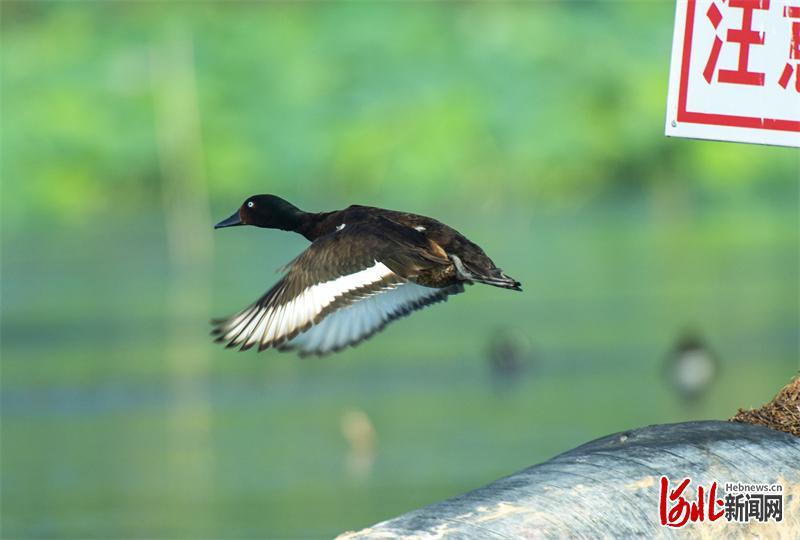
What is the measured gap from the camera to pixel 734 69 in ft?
18.0

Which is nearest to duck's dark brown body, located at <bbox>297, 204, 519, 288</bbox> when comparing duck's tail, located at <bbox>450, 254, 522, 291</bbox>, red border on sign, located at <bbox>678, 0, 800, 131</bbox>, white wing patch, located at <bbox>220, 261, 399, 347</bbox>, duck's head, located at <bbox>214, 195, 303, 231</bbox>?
duck's tail, located at <bbox>450, 254, 522, 291</bbox>

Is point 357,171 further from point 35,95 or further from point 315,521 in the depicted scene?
point 315,521

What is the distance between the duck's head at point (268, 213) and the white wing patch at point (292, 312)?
1.00 meters

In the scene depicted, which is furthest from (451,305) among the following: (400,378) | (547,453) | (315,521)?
(315,521)

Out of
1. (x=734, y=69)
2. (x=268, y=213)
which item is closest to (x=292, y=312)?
(x=268, y=213)

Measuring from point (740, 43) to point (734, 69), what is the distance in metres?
0.09

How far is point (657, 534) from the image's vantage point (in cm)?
523

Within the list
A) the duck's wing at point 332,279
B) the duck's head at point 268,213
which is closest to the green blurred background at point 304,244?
the duck's head at point 268,213

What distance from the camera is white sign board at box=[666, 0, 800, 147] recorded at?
5.42 m

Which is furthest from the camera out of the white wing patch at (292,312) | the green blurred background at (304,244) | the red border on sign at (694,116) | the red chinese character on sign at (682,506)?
the green blurred background at (304,244)

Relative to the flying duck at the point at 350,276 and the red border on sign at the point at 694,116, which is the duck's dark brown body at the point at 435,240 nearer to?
the flying duck at the point at 350,276

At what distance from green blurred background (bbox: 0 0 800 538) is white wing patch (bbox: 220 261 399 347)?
758cm

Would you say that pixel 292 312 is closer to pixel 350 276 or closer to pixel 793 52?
pixel 350 276

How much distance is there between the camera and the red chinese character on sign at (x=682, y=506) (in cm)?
522
